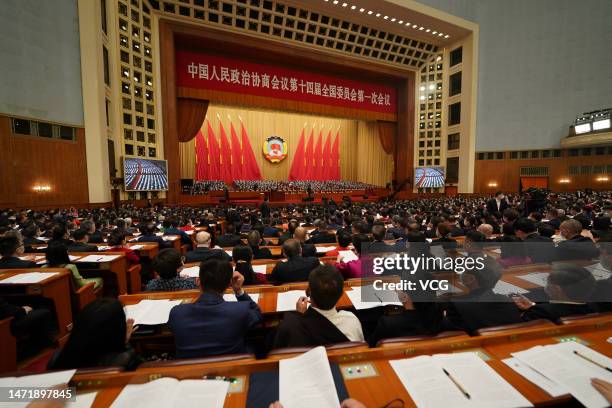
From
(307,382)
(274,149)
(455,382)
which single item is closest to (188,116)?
(274,149)

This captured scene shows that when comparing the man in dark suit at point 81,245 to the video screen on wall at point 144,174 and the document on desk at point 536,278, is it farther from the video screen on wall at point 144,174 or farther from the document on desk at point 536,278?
the video screen on wall at point 144,174

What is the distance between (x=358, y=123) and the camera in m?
24.1

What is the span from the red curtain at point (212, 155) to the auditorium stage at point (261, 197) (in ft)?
12.1

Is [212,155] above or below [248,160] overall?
above

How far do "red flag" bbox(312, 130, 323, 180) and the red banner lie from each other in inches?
202

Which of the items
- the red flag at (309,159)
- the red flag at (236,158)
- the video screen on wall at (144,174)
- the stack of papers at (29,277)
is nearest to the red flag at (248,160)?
the red flag at (236,158)

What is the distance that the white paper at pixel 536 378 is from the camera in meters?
1.17

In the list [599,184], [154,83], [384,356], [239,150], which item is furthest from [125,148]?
[599,184]

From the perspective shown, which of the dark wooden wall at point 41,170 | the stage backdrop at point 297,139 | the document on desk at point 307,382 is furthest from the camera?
the stage backdrop at point 297,139

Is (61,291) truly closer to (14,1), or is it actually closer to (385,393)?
(385,393)

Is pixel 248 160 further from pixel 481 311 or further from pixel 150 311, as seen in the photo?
pixel 481 311

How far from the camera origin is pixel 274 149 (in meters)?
21.2

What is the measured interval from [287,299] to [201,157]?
58.8ft

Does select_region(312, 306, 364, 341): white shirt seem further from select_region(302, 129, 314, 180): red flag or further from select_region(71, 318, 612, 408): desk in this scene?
select_region(302, 129, 314, 180): red flag
